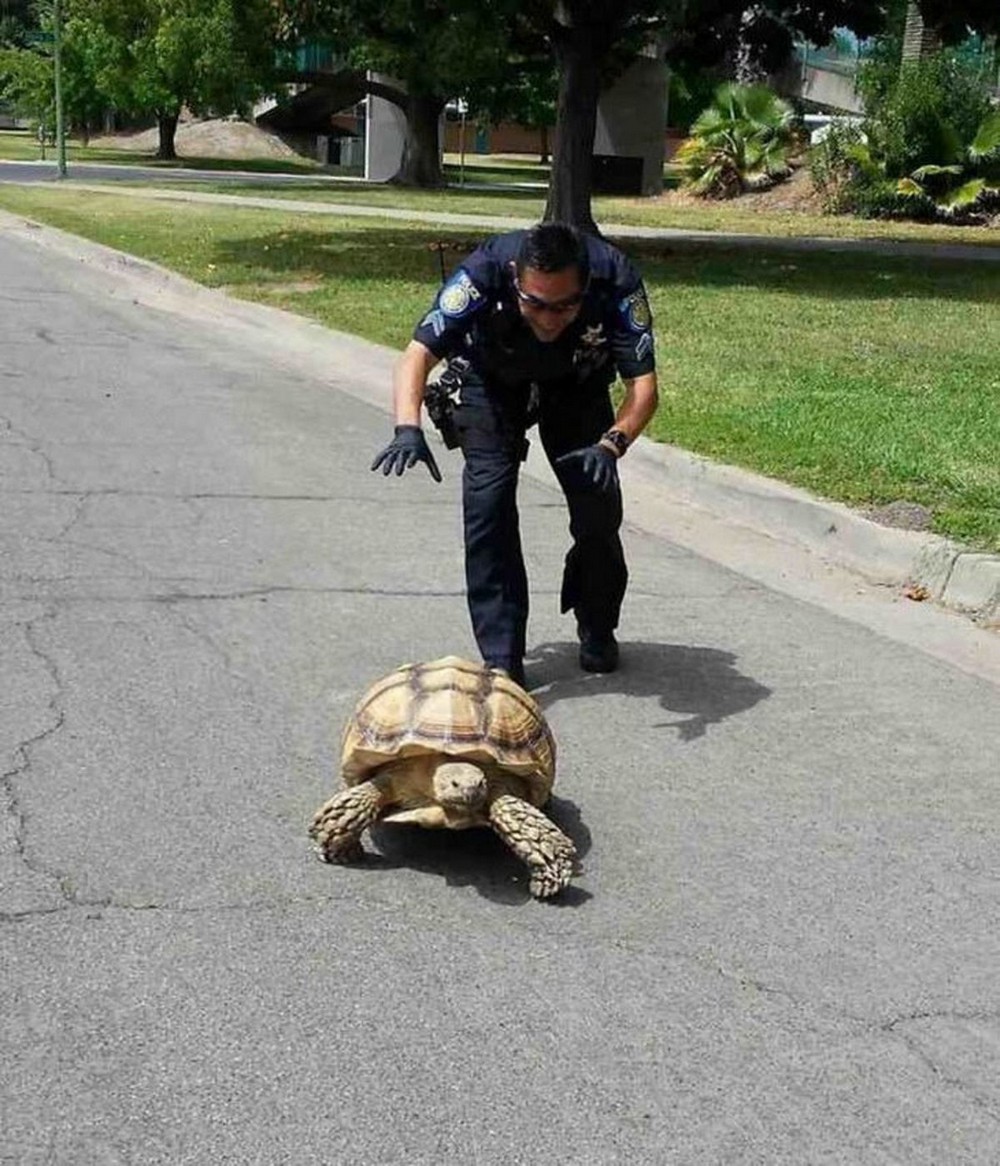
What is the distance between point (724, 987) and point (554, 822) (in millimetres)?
927

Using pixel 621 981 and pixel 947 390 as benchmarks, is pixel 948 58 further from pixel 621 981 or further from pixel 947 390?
pixel 621 981

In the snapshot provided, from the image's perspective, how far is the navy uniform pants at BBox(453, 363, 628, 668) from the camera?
5.33m

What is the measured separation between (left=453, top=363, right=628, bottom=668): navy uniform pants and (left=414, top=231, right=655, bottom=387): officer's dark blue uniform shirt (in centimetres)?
15

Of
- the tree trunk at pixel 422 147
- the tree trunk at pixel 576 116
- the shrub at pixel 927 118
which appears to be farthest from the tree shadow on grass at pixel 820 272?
the tree trunk at pixel 422 147

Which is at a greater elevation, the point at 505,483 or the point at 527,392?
the point at 527,392

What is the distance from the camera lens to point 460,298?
503 cm

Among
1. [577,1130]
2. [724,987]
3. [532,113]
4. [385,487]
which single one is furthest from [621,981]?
[532,113]

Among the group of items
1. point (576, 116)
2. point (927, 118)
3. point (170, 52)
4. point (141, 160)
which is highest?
point (170, 52)

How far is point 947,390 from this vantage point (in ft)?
35.9

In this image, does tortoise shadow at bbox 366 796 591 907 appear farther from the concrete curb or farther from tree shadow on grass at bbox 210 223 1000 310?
tree shadow on grass at bbox 210 223 1000 310

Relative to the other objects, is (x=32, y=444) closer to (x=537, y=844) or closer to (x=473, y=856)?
(x=473, y=856)

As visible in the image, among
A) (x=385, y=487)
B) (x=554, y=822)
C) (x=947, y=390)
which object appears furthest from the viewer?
(x=947, y=390)

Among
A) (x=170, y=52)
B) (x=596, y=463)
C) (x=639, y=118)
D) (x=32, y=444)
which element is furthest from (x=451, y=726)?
(x=639, y=118)

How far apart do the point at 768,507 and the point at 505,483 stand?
9.70 ft
